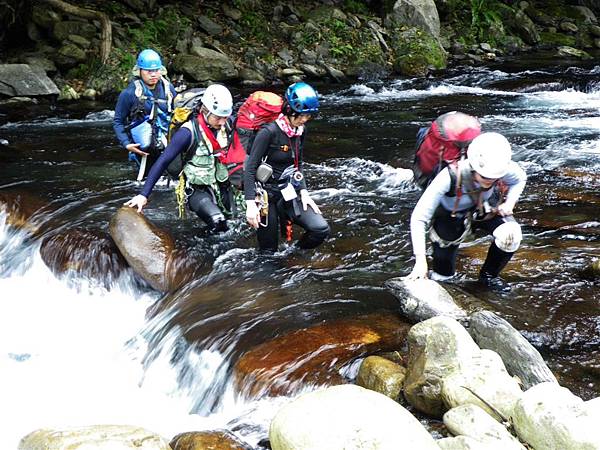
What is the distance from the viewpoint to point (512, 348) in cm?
462

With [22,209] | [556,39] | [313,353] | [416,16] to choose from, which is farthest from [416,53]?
[313,353]

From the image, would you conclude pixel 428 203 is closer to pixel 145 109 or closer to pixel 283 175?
pixel 283 175

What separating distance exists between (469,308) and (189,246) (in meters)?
→ 3.32

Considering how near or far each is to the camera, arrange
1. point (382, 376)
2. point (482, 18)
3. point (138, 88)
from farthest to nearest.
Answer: point (482, 18)
point (138, 88)
point (382, 376)

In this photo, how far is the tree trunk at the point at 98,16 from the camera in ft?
55.7

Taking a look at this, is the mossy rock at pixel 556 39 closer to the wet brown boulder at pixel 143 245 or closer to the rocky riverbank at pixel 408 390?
the wet brown boulder at pixel 143 245

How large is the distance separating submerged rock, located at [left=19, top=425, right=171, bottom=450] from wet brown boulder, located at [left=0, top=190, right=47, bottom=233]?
4.47 m

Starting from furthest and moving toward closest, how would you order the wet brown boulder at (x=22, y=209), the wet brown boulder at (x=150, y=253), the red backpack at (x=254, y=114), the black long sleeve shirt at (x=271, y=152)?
the wet brown boulder at (x=22, y=209) → the wet brown boulder at (x=150, y=253) → the red backpack at (x=254, y=114) → the black long sleeve shirt at (x=271, y=152)

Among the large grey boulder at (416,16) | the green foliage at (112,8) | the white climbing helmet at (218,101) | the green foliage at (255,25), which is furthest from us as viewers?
the large grey boulder at (416,16)

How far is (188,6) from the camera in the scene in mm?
21094

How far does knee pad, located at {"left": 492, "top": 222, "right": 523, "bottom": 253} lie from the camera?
5301mm

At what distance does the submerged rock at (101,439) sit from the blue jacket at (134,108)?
163 inches

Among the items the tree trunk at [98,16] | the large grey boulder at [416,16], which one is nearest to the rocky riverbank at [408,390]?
the tree trunk at [98,16]

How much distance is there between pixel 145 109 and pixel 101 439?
15.1ft
